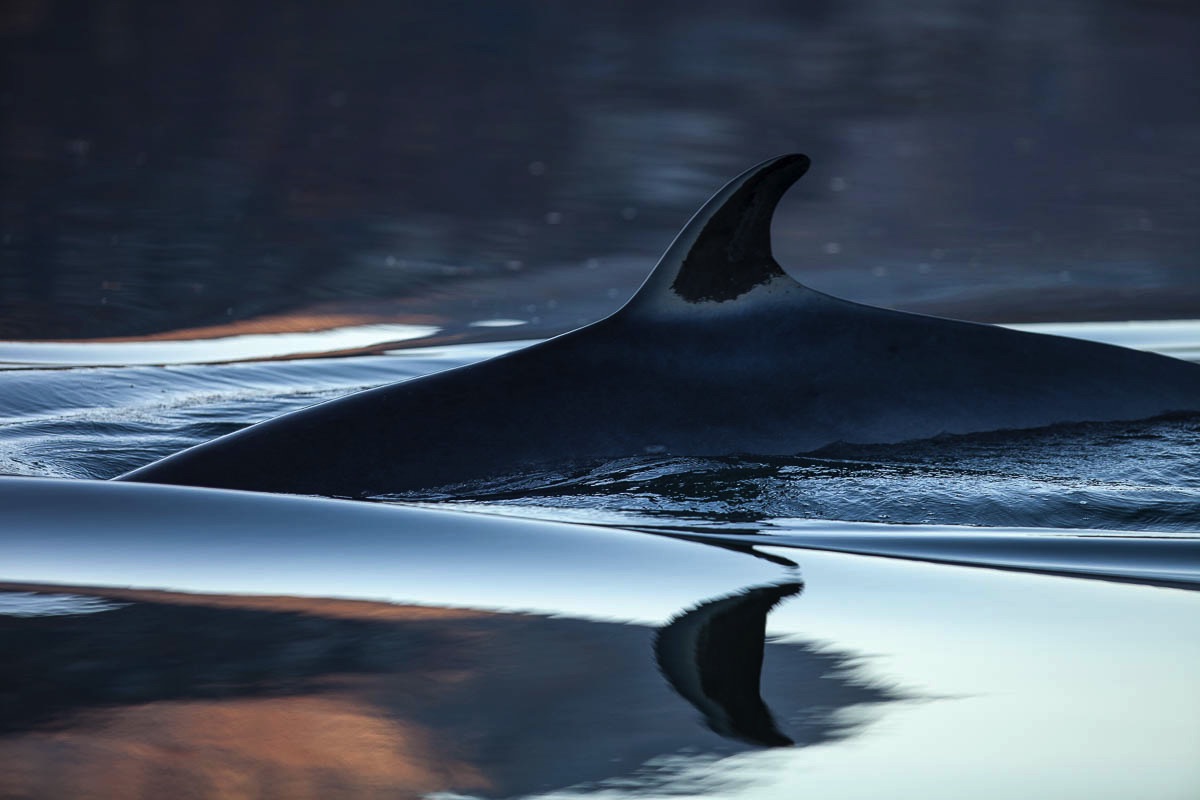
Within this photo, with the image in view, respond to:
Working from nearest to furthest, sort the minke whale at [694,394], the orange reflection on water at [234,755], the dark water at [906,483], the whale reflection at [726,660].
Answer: the orange reflection on water at [234,755]
the whale reflection at [726,660]
the dark water at [906,483]
the minke whale at [694,394]

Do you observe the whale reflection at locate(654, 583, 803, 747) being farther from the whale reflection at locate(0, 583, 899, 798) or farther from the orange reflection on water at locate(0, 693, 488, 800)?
the orange reflection on water at locate(0, 693, 488, 800)

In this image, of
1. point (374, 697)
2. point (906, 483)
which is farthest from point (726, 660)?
point (906, 483)

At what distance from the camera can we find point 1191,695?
1.36 metres

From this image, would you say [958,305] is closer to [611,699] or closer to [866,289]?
[866,289]

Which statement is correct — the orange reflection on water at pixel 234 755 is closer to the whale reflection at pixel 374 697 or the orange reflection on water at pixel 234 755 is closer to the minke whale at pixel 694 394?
the whale reflection at pixel 374 697

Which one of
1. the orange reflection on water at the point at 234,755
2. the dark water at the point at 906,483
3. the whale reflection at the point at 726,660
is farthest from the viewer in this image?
the dark water at the point at 906,483

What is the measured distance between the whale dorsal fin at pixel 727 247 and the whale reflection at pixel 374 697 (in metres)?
2.00

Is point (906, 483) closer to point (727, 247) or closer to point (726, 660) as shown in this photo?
point (727, 247)

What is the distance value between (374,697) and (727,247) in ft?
7.99

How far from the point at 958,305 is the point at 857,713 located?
9.07m

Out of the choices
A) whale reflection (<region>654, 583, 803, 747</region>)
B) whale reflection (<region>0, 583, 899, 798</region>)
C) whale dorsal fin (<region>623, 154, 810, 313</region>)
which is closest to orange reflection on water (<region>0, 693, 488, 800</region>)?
whale reflection (<region>0, 583, 899, 798</region>)

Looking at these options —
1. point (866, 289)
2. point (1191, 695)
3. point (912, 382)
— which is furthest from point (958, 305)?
point (1191, 695)

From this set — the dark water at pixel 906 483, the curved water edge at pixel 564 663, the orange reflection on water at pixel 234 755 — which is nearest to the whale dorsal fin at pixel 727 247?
the dark water at pixel 906 483

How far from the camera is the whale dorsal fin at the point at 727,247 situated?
3.57m
